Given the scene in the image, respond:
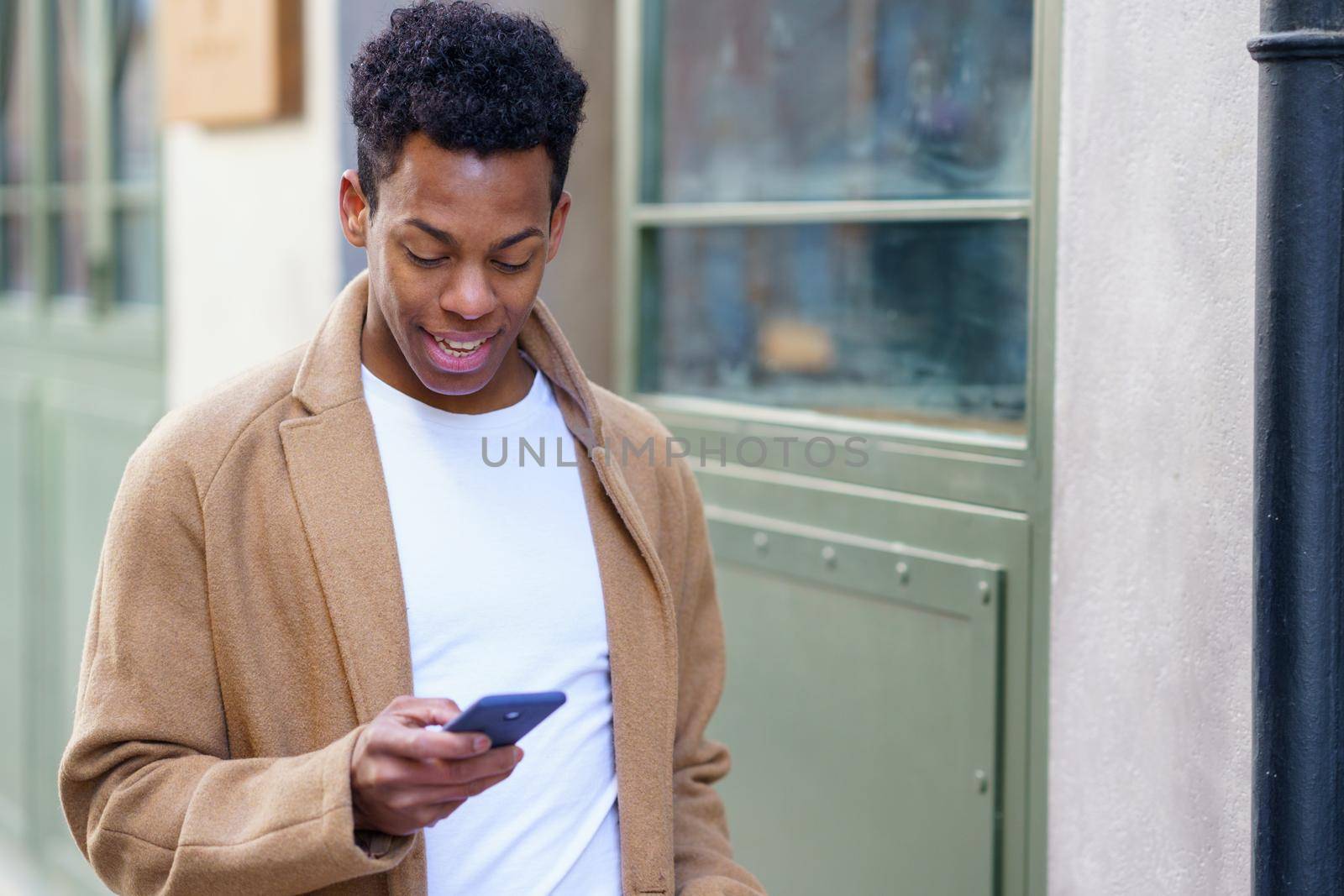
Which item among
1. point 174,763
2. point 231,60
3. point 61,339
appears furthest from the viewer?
point 61,339

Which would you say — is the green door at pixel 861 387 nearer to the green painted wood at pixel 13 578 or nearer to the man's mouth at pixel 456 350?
the man's mouth at pixel 456 350

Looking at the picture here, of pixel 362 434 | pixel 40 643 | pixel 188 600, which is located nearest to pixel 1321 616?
pixel 362 434

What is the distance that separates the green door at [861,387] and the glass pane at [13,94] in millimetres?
3446

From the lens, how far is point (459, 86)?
5.65 feet

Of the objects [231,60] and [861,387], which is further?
[231,60]

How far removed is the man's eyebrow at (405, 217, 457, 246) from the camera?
1.73 m

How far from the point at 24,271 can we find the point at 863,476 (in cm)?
443

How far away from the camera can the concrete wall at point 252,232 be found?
377 cm

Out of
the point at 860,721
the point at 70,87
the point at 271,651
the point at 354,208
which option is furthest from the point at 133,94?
the point at 271,651

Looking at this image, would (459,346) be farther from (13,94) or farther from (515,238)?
(13,94)

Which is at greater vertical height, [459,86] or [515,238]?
[459,86]

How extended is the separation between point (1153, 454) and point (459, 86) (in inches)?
43.7

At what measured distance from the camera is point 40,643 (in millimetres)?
5621

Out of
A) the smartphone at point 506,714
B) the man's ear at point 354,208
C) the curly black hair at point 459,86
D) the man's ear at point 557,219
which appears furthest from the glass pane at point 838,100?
the smartphone at point 506,714
